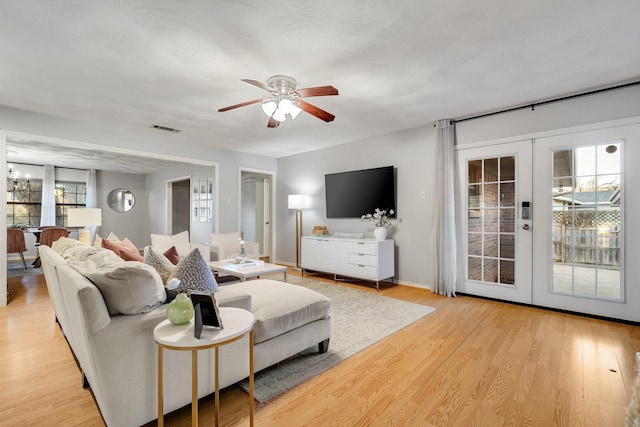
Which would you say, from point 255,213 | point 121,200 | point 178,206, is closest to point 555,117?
point 255,213

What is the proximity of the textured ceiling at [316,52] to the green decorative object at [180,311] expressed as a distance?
1.78m

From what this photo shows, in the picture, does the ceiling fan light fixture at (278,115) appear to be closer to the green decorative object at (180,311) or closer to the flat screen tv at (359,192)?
the green decorative object at (180,311)

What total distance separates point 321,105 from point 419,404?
3.05 metres

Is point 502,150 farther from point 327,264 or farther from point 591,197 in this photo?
point 327,264

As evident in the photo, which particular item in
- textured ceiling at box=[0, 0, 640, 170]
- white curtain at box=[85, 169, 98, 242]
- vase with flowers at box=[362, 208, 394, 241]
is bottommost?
vase with flowers at box=[362, 208, 394, 241]

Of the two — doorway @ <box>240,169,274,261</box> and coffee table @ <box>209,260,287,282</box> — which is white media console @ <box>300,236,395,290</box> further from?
doorway @ <box>240,169,274,261</box>

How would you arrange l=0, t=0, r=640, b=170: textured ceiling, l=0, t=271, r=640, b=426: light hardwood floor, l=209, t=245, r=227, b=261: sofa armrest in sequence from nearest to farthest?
l=0, t=271, r=640, b=426: light hardwood floor, l=0, t=0, r=640, b=170: textured ceiling, l=209, t=245, r=227, b=261: sofa armrest

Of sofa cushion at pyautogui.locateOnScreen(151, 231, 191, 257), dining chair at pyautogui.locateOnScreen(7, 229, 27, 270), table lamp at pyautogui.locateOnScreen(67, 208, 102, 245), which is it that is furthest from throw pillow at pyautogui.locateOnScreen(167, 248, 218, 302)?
dining chair at pyautogui.locateOnScreen(7, 229, 27, 270)

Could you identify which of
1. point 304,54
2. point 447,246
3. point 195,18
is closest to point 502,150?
point 447,246

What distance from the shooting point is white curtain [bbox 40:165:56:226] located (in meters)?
7.27

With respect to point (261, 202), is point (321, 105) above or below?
above

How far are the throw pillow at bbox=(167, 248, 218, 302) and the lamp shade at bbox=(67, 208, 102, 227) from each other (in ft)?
11.5

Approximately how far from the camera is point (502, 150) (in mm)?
3719

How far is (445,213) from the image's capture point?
13.1 feet
